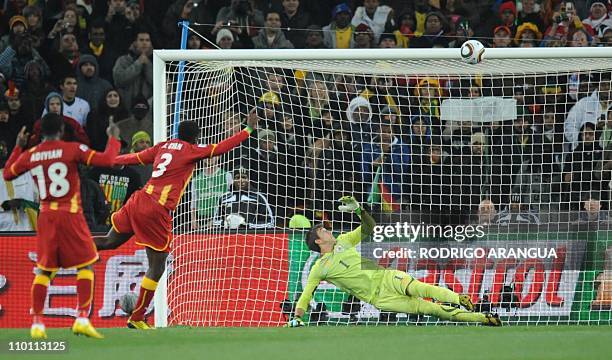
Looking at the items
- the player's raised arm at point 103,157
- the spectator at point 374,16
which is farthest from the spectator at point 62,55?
the player's raised arm at point 103,157

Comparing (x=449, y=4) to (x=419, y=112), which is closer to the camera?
(x=419, y=112)

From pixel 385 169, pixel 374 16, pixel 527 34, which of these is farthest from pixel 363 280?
pixel 374 16

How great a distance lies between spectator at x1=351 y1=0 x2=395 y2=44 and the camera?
62.0ft

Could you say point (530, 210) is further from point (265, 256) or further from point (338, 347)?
point (338, 347)

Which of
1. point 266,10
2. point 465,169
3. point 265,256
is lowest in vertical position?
point 265,256

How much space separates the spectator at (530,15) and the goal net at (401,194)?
9.52ft

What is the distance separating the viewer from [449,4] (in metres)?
19.1

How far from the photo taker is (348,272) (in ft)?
46.0

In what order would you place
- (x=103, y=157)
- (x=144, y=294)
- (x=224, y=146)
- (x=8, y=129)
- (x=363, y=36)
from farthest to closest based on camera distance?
(x=363, y=36) < (x=8, y=129) < (x=144, y=294) < (x=224, y=146) < (x=103, y=157)

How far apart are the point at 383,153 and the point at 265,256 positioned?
198 cm

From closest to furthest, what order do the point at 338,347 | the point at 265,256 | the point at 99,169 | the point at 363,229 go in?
the point at 338,347 < the point at 363,229 < the point at 265,256 < the point at 99,169

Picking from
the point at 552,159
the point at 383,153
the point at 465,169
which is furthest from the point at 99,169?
the point at 552,159

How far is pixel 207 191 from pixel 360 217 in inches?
83.5

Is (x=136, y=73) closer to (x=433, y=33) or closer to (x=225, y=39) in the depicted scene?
(x=225, y=39)
